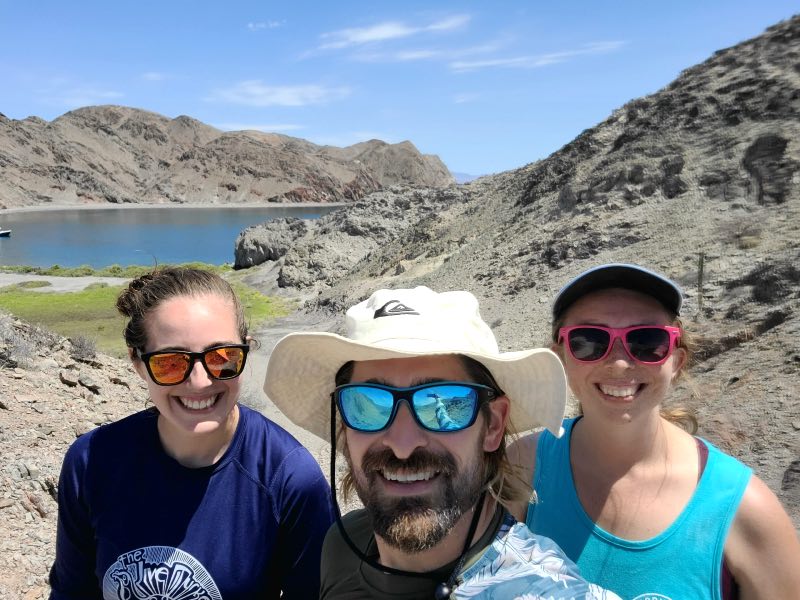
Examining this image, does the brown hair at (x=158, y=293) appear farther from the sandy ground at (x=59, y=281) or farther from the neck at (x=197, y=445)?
the sandy ground at (x=59, y=281)

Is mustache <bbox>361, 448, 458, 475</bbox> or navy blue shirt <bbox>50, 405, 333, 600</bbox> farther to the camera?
navy blue shirt <bbox>50, 405, 333, 600</bbox>

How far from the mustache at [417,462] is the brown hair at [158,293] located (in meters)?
1.10

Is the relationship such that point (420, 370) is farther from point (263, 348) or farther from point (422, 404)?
point (263, 348)

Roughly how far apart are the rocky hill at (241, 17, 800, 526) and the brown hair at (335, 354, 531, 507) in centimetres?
387

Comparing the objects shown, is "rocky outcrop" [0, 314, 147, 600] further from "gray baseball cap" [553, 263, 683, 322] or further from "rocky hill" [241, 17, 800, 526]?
"rocky hill" [241, 17, 800, 526]

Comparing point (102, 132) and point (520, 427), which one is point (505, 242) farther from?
point (102, 132)

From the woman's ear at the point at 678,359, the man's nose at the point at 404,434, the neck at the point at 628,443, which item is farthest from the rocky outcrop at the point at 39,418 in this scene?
the woman's ear at the point at 678,359

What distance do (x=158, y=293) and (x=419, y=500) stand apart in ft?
4.79

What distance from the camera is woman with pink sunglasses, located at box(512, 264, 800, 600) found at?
2057mm

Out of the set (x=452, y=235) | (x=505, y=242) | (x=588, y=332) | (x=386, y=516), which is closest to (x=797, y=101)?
(x=505, y=242)

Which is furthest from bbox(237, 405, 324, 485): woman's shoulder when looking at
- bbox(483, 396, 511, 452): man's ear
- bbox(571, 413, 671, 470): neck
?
bbox(571, 413, 671, 470): neck

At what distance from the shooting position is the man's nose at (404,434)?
190 cm

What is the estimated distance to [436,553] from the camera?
187cm

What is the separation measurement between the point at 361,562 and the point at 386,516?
21 cm
